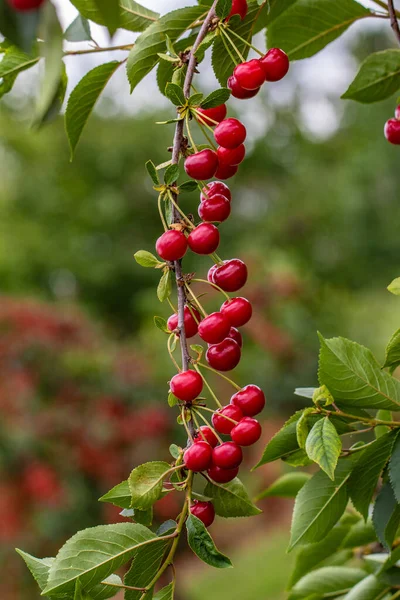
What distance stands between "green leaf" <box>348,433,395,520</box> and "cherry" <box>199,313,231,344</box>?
13 cm

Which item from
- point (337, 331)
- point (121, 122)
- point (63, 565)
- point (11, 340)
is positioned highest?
point (63, 565)

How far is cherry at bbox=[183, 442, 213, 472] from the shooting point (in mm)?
408

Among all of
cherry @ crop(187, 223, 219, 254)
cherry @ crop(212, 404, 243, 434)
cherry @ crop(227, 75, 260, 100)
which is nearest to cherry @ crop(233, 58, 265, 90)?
cherry @ crop(227, 75, 260, 100)

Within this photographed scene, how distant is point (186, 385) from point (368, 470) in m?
0.17

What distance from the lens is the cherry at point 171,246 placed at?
43 centimetres

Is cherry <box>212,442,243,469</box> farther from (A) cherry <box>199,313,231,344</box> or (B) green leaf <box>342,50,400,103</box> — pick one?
(B) green leaf <box>342,50,400,103</box>

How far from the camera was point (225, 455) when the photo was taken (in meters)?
0.43

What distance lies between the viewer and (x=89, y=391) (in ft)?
12.2

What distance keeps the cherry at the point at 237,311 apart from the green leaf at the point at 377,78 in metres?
0.30

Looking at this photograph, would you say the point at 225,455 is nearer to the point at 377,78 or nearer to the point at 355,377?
the point at 355,377

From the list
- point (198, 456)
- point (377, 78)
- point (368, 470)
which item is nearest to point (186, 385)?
point (198, 456)

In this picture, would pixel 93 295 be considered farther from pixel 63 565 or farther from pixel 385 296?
pixel 63 565

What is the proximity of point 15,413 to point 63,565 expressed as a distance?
10.4 feet

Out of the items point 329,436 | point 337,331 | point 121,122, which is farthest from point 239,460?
point 121,122
